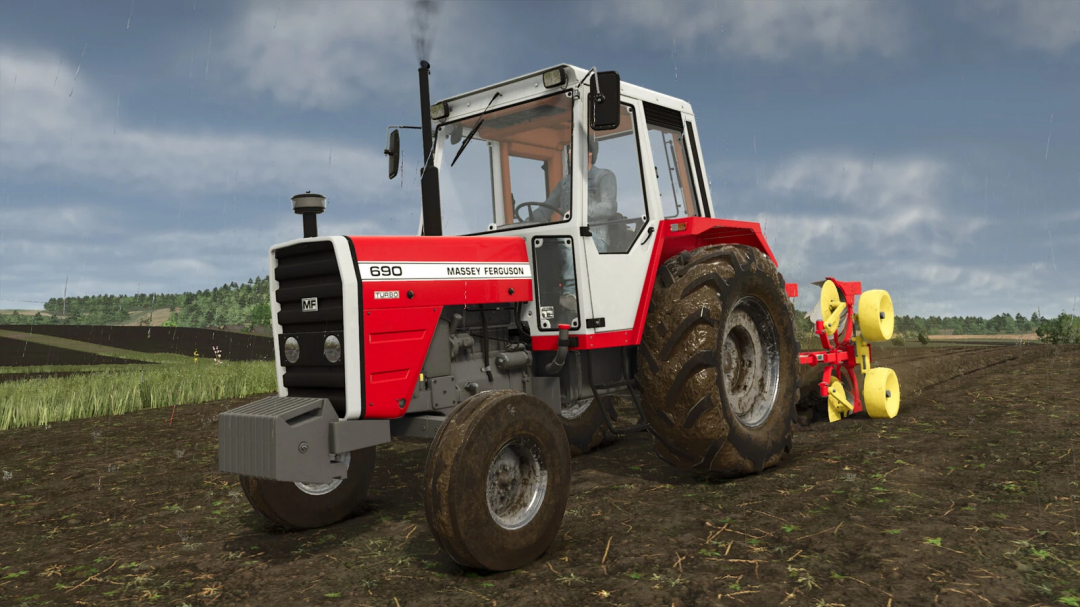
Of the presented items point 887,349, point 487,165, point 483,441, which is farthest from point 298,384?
point 887,349

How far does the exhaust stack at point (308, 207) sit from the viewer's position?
4.24 m

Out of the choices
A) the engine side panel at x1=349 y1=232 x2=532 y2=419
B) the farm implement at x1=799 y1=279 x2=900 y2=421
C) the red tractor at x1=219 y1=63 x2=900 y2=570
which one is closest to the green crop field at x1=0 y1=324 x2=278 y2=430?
the red tractor at x1=219 y1=63 x2=900 y2=570

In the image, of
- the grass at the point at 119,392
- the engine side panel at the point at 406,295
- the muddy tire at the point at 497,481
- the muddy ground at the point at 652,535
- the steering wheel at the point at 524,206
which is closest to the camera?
the muddy ground at the point at 652,535

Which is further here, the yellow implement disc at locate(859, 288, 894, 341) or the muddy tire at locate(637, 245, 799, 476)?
the yellow implement disc at locate(859, 288, 894, 341)

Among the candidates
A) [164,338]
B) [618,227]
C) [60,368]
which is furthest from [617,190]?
[164,338]

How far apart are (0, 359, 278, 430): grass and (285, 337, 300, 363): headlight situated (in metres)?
6.69

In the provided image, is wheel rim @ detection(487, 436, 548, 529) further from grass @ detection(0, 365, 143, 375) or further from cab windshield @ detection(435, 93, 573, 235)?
grass @ detection(0, 365, 143, 375)

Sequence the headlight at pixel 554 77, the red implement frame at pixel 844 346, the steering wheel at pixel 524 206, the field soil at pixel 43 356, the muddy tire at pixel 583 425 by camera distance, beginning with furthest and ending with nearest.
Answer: the field soil at pixel 43 356, the red implement frame at pixel 844 346, the muddy tire at pixel 583 425, the steering wheel at pixel 524 206, the headlight at pixel 554 77

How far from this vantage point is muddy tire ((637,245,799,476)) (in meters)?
4.71

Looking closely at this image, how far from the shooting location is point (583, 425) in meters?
6.25

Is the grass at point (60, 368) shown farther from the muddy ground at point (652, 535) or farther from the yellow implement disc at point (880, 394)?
the yellow implement disc at point (880, 394)

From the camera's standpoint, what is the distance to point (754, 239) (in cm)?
593

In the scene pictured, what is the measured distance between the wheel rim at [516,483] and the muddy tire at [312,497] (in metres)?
1.24

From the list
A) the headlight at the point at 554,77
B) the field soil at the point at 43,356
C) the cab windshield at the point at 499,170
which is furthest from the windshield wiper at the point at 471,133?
the field soil at the point at 43,356
